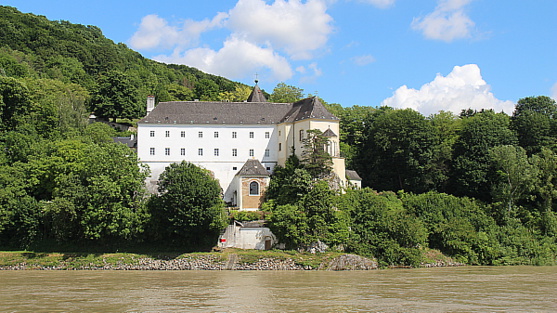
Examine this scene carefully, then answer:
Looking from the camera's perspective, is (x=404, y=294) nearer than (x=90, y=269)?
Yes

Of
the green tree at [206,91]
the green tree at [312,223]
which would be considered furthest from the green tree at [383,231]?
the green tree at [206,91]

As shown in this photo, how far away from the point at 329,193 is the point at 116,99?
36306mm

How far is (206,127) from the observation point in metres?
42.3

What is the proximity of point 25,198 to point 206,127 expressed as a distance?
1498 centimetres

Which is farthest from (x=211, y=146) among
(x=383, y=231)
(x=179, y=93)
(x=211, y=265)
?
(x=179, y=93)

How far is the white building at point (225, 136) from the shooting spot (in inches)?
1599

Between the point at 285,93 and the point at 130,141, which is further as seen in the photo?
the point at 285,93

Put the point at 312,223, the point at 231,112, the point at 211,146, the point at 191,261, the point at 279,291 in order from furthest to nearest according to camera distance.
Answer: the point at 231,112, the point at 211,146, the point at 312,223, the point at 191,261, the point at 279,291

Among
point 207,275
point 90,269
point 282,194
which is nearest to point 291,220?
point 282,194

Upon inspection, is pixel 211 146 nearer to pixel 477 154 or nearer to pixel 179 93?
pixel 477 154

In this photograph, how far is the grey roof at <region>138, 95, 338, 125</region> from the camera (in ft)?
137

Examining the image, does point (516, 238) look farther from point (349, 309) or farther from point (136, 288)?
point (136, 288)

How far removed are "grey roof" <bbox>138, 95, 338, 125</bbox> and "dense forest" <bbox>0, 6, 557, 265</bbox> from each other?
4.39 m

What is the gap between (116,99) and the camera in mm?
60719
